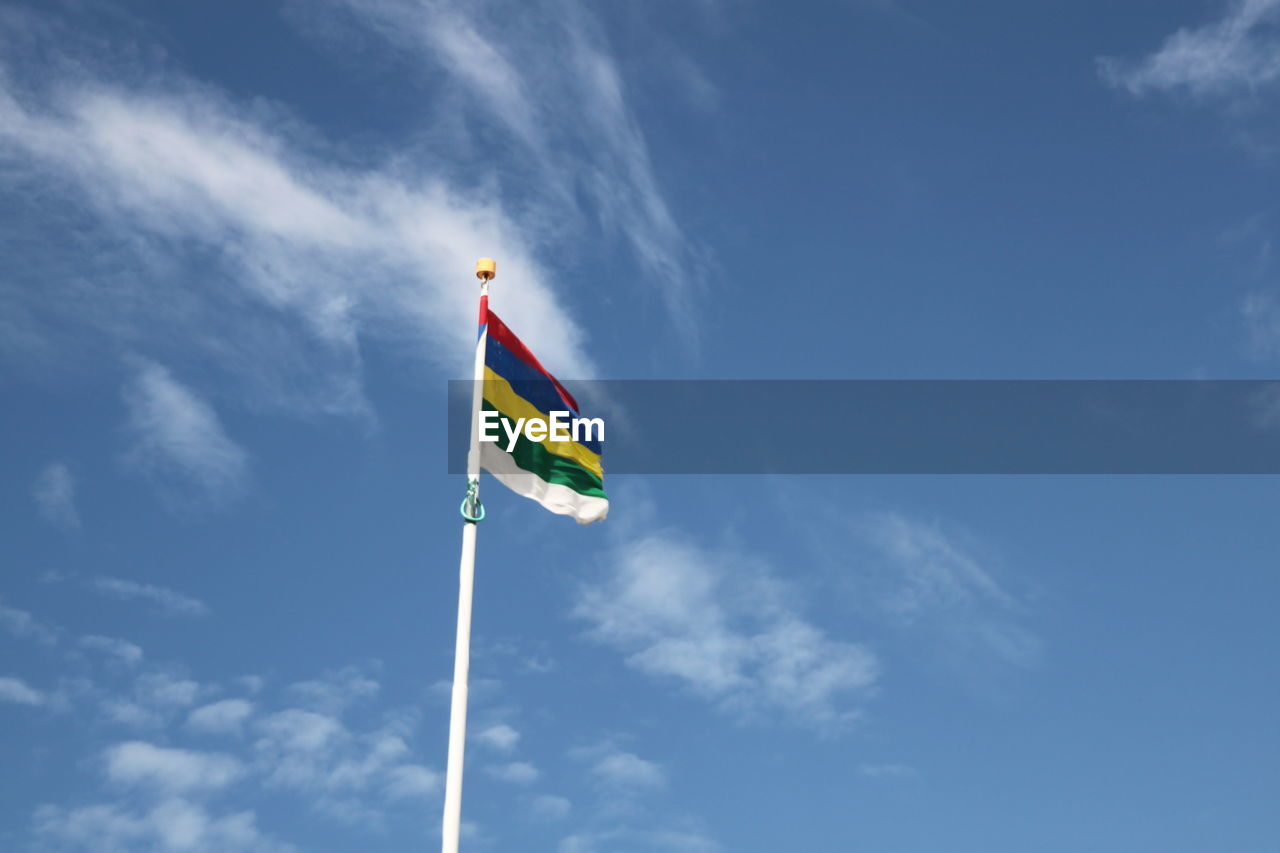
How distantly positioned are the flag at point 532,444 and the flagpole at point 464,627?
560 mm

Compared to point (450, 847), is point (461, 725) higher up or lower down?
higher up

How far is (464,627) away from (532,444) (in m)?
6.57

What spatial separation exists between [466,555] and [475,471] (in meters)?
1.96

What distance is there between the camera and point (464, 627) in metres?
28.9

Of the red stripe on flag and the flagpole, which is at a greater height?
the red stripe on flag

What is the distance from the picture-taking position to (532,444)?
→ 3431cm

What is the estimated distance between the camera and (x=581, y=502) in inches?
1390

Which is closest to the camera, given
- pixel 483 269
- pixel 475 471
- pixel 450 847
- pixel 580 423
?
pixel 450 847

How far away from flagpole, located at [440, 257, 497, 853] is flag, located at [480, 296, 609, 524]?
56 cm

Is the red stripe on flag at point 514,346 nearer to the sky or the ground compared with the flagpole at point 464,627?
nearer to the sky

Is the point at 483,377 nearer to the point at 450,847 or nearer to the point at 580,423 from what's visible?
the point at 580,423

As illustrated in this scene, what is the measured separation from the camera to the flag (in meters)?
33.0

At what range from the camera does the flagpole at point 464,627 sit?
27406mm

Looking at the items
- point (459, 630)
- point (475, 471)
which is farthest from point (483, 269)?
point (459, 630)
